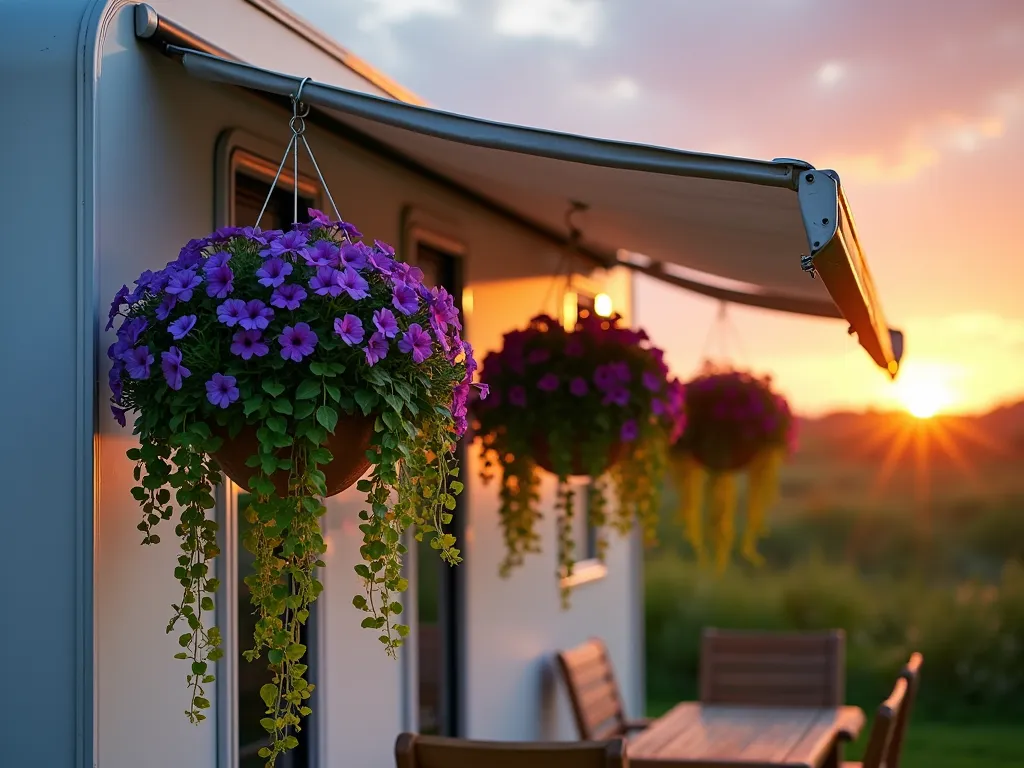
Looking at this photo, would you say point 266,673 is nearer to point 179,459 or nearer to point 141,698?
point 141,698

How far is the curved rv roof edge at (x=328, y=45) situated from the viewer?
3318mm

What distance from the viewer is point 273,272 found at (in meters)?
2.22

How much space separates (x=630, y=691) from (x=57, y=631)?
5246mm

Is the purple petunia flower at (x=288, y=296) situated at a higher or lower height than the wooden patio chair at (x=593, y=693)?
higher

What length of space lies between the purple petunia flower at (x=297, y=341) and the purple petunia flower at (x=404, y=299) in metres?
0.18

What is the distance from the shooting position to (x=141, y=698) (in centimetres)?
270

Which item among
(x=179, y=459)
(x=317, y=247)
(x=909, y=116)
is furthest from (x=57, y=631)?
(x=909, y=116)

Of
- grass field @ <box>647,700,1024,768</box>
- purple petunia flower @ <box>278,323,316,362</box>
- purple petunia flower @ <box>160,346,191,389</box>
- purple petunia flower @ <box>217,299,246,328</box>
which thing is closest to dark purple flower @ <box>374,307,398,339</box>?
purple petunia flower @ <box>278,323,316,362</box>

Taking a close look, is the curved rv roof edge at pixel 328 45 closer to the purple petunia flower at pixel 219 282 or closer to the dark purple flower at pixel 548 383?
the dark purple flower at pixel 548 383

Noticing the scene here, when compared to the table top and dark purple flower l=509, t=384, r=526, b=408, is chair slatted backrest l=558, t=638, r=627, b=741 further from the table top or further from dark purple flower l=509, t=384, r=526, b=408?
dark purple flower l=509, t=384, r=526, b=408

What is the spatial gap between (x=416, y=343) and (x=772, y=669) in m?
4.15

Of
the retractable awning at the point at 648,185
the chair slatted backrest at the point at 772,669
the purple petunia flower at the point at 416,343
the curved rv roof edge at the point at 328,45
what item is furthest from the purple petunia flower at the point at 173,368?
the chair slatted backrest at the point at 772,669

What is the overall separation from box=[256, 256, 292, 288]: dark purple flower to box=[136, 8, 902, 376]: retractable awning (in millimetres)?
643

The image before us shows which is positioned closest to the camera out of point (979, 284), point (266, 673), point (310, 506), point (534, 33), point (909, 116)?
point (310, 506)
